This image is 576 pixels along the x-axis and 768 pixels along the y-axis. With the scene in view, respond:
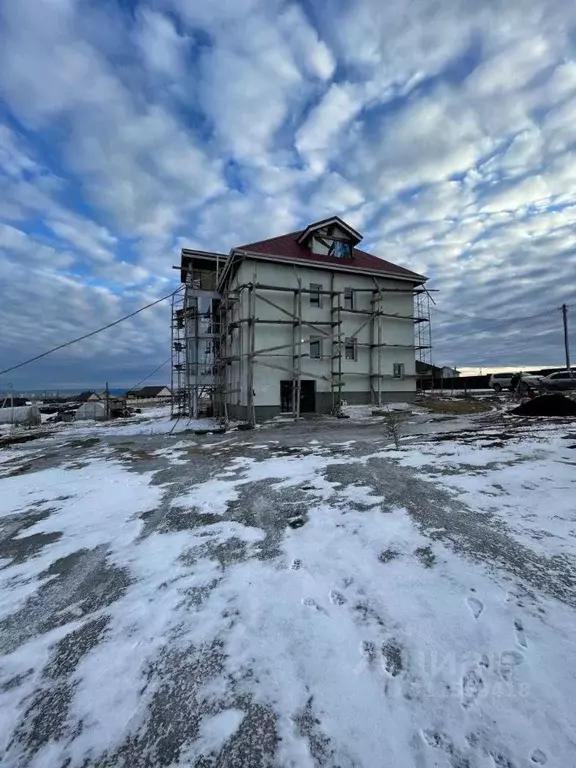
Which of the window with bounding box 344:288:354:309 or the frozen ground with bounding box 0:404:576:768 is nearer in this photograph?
the frozen ground with bounding box 0:404:576:768

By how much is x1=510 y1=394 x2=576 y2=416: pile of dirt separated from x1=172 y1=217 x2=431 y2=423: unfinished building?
866 cm

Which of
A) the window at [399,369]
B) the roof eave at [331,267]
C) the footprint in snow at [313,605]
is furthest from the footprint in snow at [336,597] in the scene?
the window at [399,369]

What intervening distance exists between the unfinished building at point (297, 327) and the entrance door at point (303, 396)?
0.19 feet

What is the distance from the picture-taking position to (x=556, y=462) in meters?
6.52

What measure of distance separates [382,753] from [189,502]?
4.45 m

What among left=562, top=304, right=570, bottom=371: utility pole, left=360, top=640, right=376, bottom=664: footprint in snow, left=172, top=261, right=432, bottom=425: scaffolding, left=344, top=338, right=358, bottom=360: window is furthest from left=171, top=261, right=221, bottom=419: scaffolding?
left=562, top=304, right=570, bottom=371: utility pole

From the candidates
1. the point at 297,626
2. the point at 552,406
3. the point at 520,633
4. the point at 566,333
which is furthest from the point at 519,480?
the point at 566,333

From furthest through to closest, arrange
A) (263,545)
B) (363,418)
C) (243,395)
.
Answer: (243,395)
(363,418)
(263,545)

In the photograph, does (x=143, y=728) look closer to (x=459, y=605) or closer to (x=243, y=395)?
(x=459, y=605)

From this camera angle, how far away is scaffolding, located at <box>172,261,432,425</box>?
18922mm

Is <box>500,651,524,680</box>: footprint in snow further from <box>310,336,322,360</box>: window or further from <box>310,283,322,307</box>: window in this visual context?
<box>310,283,322,307</box>: window

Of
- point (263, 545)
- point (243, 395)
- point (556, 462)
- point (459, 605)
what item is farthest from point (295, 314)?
point (459, 605)

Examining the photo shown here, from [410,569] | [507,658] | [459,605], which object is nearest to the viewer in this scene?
[507,658]

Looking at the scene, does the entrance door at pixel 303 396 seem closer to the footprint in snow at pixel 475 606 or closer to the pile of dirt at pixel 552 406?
the pile of dirt at pixel 552 406
